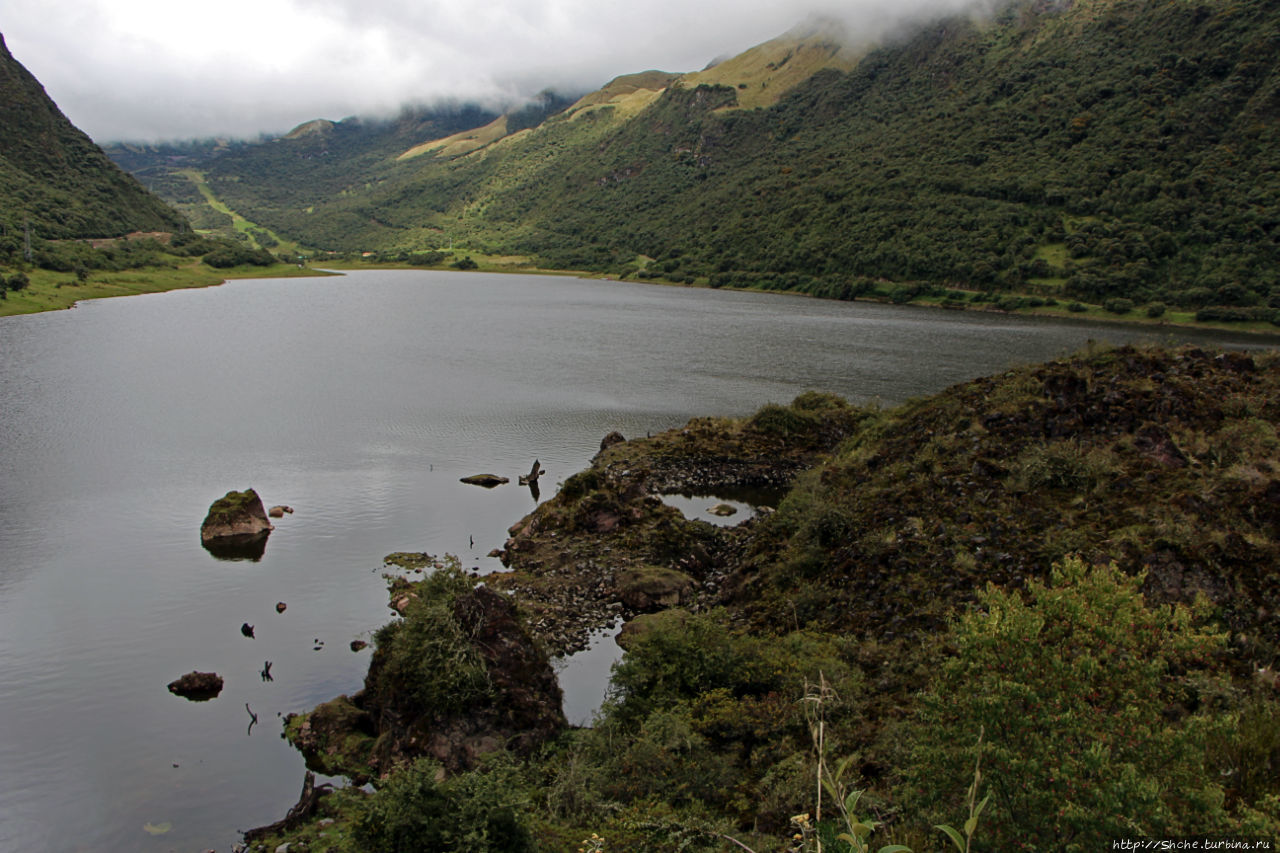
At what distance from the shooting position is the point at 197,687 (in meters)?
19.8

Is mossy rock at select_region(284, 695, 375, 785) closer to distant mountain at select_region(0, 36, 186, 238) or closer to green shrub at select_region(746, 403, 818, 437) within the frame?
green shrub at select_region(746, 403, 818, 437)

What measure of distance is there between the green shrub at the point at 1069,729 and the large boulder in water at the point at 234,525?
98.5 feet

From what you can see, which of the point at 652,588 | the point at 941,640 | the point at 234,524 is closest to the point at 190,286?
the point at 234,524

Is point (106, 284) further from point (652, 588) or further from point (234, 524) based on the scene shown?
point (652, 588)

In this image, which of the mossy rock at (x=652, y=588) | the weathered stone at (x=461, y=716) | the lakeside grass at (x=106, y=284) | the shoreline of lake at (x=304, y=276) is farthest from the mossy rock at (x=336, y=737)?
the lakeside grass at (x=106, y=284)

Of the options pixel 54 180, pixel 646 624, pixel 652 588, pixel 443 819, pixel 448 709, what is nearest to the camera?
pixel 443 819

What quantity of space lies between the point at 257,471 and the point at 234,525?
9553 mm

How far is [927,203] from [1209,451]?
134 metres

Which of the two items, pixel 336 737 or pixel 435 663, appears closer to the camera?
pixel 435 663

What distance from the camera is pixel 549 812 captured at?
12461 mm

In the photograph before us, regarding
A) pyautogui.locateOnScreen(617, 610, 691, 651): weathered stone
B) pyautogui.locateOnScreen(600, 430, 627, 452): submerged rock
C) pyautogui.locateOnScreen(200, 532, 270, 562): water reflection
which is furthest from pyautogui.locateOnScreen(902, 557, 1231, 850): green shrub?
pyautogui.locateOnScreen(600, 430, 627, 452): submerged rock

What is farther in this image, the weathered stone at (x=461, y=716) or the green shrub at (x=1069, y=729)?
the weathered stone at (x=461, y=716)

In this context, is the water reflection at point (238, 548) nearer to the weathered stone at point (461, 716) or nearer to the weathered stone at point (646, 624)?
the weathered stone at point (461, 716)

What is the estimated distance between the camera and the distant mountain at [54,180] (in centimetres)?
12019
